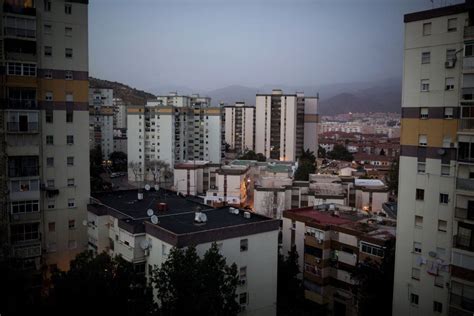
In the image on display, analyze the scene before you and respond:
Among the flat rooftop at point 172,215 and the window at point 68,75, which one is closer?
the flat rooftop at point 172,215

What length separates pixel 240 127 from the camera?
53.6 metres

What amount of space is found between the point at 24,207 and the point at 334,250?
8.69 metres

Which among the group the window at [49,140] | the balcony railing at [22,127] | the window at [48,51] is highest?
the window at [48,51]

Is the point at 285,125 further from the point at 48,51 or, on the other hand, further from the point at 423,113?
the point at 423,113

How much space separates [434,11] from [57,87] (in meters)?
9.31

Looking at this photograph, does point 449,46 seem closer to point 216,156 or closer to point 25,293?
point 25,293

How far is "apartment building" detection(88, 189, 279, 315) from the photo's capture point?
10094 mm

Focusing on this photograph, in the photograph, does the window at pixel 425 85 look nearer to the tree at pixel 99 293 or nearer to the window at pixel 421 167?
the window at pixel 421 167

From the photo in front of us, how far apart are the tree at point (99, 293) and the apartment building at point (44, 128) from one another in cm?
331

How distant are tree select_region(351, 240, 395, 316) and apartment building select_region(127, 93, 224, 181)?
95.7 feet

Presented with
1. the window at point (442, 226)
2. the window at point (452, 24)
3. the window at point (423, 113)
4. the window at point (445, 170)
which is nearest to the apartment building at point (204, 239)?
the window at point (442, 226)

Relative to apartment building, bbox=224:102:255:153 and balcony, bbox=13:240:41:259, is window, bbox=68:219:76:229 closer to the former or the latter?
balcony, bbox=13:240:41:259

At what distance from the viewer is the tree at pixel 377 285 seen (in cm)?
1113

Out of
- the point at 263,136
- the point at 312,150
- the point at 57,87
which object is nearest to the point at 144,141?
the point at 263,136
